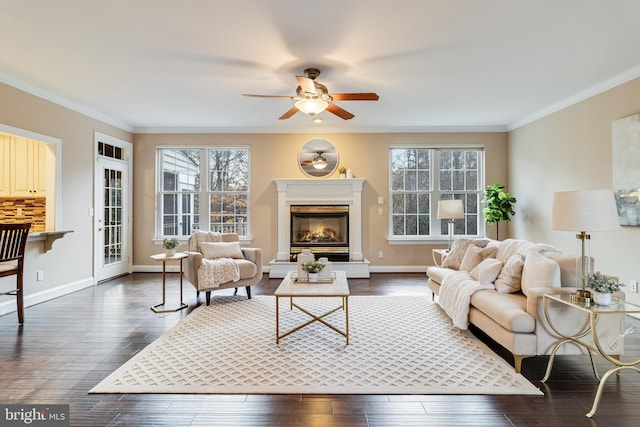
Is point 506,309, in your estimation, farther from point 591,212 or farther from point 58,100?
point 58,100

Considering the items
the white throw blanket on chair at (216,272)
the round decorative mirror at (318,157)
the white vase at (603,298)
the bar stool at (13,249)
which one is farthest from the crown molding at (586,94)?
the bar stool at (13,249)

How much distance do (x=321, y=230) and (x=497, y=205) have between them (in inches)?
119

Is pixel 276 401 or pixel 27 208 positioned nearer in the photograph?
pixel 276 401

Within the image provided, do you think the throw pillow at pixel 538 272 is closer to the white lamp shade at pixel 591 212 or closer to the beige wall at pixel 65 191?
the white lamp shade at pixel 591 212

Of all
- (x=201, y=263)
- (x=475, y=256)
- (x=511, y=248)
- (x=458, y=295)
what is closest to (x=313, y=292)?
(x=458, y=295)

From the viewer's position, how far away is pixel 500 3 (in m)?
2.47

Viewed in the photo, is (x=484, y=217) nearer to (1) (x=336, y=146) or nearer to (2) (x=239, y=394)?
(1) (x=336, y=146)

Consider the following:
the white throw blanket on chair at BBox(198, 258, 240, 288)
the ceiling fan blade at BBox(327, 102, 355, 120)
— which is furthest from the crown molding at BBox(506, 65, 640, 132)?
the white throw blanket on chair at BBox(198, 258, 240, 288)

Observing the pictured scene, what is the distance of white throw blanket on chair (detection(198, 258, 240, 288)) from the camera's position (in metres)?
4.01

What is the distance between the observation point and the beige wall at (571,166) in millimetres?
3857

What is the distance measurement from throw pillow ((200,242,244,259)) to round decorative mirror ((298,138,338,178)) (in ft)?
7.50

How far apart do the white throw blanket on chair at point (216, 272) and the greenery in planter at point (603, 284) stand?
3426 mm

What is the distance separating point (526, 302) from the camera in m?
2.65

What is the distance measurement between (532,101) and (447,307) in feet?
10.9
